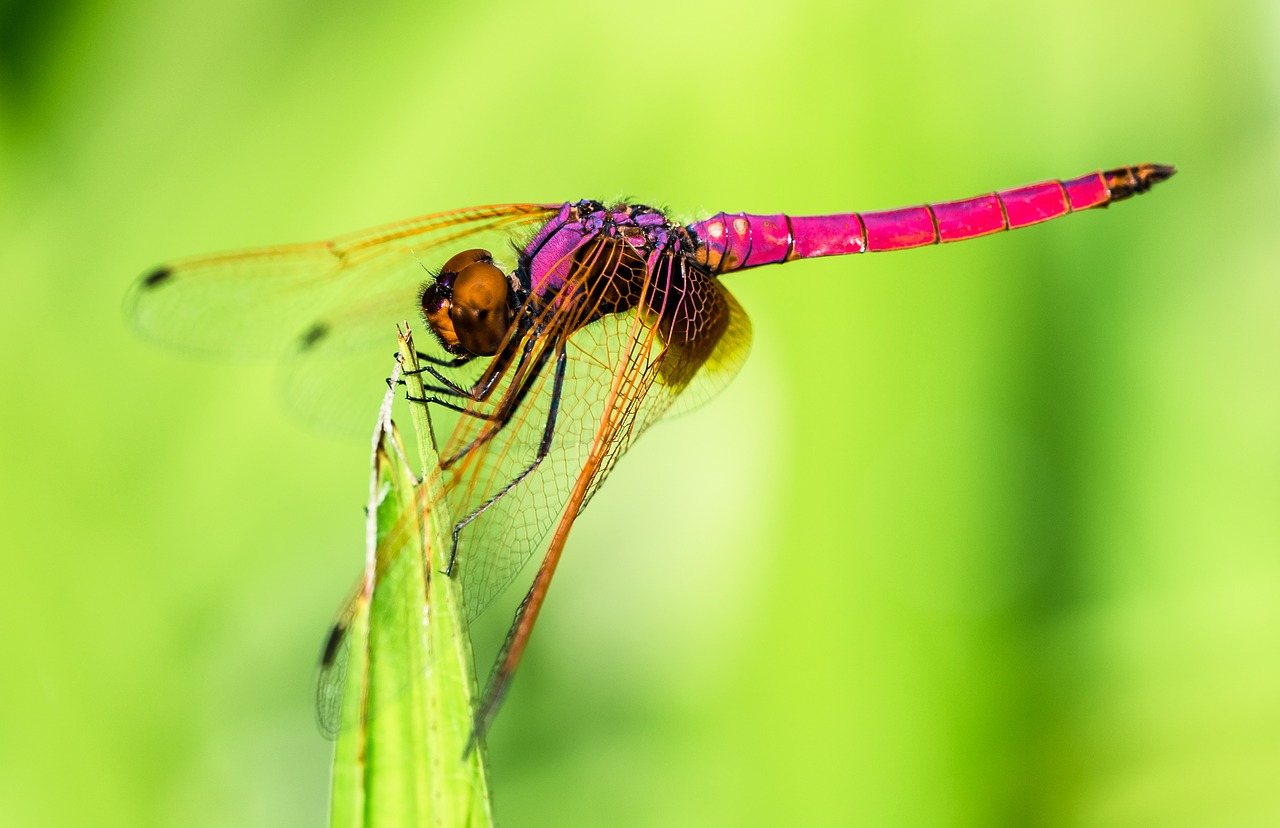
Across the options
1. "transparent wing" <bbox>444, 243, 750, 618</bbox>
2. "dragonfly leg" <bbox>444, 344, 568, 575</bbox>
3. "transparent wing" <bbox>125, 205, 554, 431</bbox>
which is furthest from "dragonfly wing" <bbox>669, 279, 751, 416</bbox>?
"transparent wing" <bbox>125, 205, 554, 431</bbox>

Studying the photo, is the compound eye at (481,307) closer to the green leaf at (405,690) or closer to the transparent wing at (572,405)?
the transparent wing at (572,405)

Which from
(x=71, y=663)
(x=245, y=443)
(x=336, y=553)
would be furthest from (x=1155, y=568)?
(x=71, y=663)

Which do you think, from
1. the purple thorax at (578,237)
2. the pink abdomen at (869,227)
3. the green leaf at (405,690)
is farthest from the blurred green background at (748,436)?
the green leaf at (405,690)

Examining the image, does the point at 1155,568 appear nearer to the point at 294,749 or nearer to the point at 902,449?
the point at 902,449

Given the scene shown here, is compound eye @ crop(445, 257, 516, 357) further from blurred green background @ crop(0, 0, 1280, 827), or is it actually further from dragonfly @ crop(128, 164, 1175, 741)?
blurred green background @ crop(0, 0, 1280, 827)

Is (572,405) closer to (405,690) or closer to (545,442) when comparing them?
(545,442)
